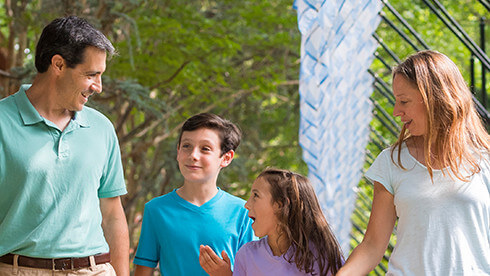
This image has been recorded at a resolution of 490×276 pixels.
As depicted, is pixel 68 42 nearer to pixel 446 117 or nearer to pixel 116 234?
pixel 116 234

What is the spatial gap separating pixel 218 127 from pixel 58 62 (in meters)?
0.83

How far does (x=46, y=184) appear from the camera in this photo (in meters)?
2.52

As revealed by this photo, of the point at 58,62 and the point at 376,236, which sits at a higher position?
the point at 58,62

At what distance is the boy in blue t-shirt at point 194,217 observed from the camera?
113 inches

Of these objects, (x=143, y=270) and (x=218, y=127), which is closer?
(x=143, y=270)

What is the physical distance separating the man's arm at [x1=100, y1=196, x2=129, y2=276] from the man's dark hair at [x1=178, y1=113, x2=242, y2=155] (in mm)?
464

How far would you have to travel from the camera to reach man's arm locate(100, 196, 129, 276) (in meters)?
2.97

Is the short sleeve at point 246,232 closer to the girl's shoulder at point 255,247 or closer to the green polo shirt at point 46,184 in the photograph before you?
the girl's shoulder at point 255,247

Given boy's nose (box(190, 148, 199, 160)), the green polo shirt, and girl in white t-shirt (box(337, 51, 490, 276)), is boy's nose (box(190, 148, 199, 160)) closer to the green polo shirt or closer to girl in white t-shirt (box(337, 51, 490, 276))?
the green polo shirt

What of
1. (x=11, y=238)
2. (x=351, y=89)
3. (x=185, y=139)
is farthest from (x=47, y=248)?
(x=351, y=89)

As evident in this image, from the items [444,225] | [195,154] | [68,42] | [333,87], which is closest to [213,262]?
[195,154]

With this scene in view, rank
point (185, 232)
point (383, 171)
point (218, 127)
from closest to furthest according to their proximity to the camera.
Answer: point (383, 171) < point (185, 232) < point (218, 127)

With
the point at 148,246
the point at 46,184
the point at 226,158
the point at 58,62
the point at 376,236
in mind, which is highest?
the point at 58,62

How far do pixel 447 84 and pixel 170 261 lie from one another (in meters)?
1.39
